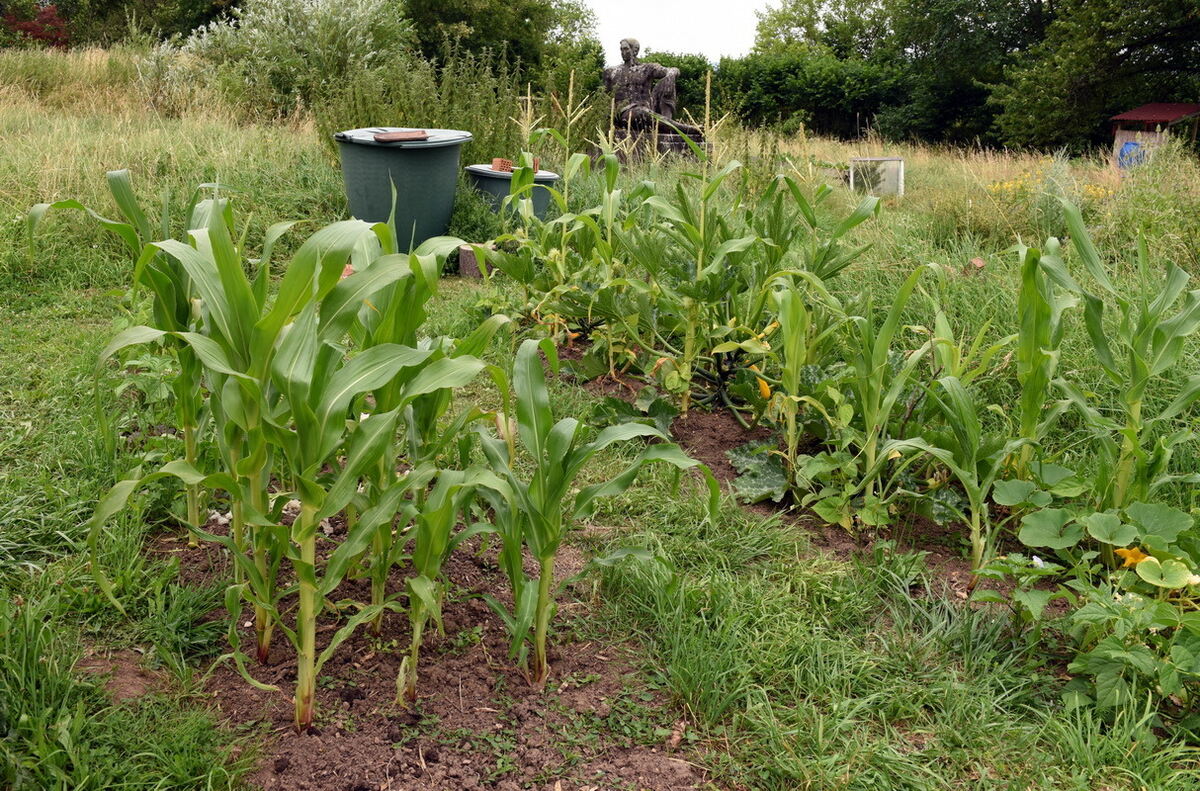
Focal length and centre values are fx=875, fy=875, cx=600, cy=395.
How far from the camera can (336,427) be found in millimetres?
1753

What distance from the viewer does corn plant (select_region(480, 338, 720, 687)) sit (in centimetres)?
196

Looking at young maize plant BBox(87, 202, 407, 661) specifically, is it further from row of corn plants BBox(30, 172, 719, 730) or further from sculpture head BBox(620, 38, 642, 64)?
sculpture head BBox(620, 38, 642, 64)

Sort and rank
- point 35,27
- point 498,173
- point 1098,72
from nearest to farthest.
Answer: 1. point 498,173
2. point 1098,72
3. point 35,27

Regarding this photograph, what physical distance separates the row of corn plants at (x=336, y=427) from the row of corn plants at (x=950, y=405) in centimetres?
99

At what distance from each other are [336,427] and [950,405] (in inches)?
78.4

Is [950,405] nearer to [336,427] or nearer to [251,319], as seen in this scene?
[336,427]

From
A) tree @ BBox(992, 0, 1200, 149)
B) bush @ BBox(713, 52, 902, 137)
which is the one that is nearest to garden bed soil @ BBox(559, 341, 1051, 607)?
tree @ BBox(992, 0, 1200, 149)

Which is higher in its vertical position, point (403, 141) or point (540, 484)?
point (403, 141)

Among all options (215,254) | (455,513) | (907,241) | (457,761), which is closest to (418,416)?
(455,513)

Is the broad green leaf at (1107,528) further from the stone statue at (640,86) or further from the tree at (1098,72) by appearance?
the tree at (1098,72)

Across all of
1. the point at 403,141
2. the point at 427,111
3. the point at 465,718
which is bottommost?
the point at 465,718

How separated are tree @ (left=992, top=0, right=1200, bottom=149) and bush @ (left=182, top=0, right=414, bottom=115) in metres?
15.2

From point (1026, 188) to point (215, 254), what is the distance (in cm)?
669

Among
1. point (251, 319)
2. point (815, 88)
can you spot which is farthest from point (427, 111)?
point (815, 88)
